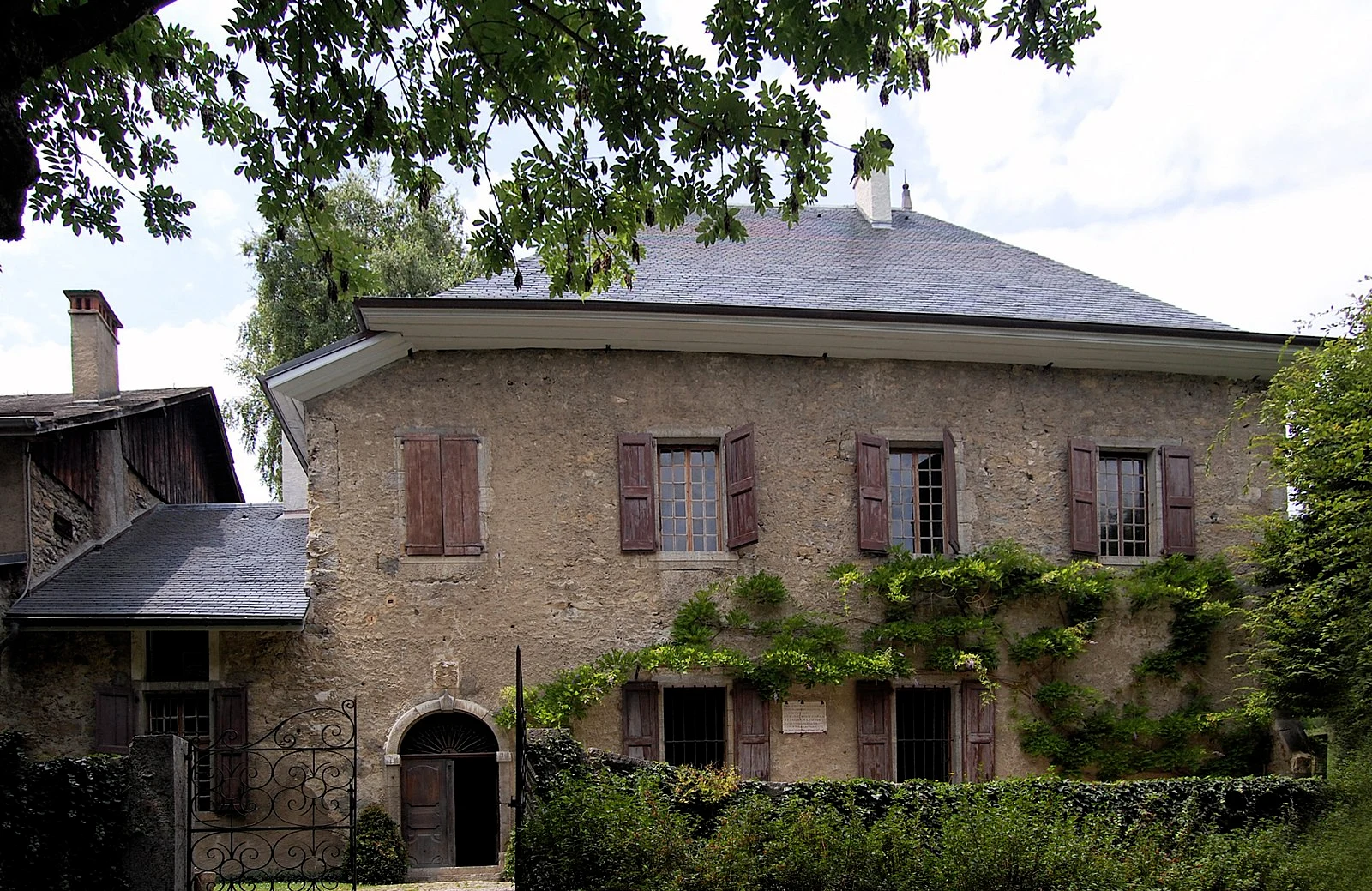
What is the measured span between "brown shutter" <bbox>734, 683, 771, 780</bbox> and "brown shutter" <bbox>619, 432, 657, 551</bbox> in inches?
66.7

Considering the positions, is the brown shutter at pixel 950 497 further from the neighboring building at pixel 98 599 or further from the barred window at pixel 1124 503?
the neighboring building at pixel 98 599

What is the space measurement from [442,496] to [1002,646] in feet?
18.8

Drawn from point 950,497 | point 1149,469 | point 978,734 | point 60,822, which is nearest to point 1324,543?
point 1149,469

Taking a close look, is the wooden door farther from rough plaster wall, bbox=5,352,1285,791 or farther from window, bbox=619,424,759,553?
window, bbox=619,424,759,553

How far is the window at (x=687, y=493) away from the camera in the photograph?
457 inches

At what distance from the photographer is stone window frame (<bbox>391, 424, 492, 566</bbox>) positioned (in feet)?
37.3

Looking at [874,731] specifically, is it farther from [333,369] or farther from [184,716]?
[184,716]

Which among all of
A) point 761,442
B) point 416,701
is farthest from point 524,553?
point 761,442

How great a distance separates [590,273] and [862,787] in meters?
4.39

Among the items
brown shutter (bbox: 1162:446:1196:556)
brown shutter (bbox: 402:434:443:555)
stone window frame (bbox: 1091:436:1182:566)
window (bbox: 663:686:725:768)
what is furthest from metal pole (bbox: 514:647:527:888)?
brown shutter (bbox: 1162:446:1196:556)

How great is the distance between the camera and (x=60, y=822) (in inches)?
285

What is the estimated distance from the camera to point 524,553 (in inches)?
452

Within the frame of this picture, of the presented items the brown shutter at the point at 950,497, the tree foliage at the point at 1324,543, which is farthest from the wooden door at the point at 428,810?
the tree foliage at the point at 1324,543

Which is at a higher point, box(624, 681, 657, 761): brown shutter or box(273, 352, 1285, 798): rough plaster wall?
box(273, 352, 1285, 798): rough plaster wall
